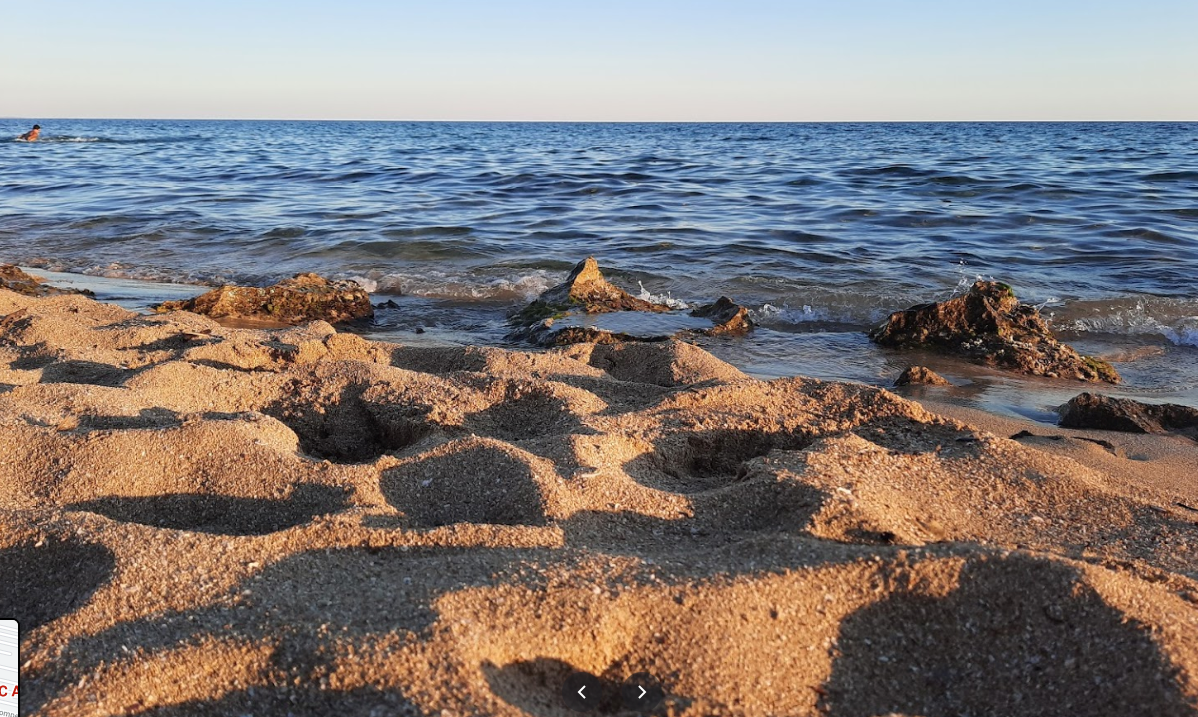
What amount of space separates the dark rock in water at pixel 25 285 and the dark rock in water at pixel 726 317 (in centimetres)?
513

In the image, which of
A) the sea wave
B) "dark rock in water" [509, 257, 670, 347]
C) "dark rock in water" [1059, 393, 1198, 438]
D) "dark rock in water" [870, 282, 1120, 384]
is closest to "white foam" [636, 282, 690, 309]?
"dark rock in water" [509, 257, 670, 347]

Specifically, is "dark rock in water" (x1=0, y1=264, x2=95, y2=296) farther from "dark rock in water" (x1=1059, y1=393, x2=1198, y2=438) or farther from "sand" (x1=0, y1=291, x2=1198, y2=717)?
"dark rock in water" (x1=1059, y1=393, x2=1198, y2=438)

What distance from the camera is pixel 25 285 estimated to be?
7426 millimetres

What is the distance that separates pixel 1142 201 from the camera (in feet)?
44.9

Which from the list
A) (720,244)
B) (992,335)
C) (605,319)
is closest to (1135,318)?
(992,335)

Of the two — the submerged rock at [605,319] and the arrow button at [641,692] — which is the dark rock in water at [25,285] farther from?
the arrow button at [641,692]

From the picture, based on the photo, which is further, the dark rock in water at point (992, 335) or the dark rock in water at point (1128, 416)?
the dark rock in water at point (992, 335)

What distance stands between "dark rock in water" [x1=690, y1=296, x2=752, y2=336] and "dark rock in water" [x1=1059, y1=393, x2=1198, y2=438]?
2.72m

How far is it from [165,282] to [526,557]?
804cm

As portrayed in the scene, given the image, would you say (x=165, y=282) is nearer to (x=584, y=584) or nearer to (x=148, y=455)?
(x=148, y=455)

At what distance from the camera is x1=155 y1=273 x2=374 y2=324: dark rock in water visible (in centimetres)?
689

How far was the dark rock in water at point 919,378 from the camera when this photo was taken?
17.1 ft

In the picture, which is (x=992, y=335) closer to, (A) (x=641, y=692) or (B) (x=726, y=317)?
(B) (x=726, y=317)

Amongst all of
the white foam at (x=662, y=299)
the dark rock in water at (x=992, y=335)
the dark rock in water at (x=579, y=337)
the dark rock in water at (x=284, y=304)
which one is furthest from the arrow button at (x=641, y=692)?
the white foam at (x=662, y=299)
